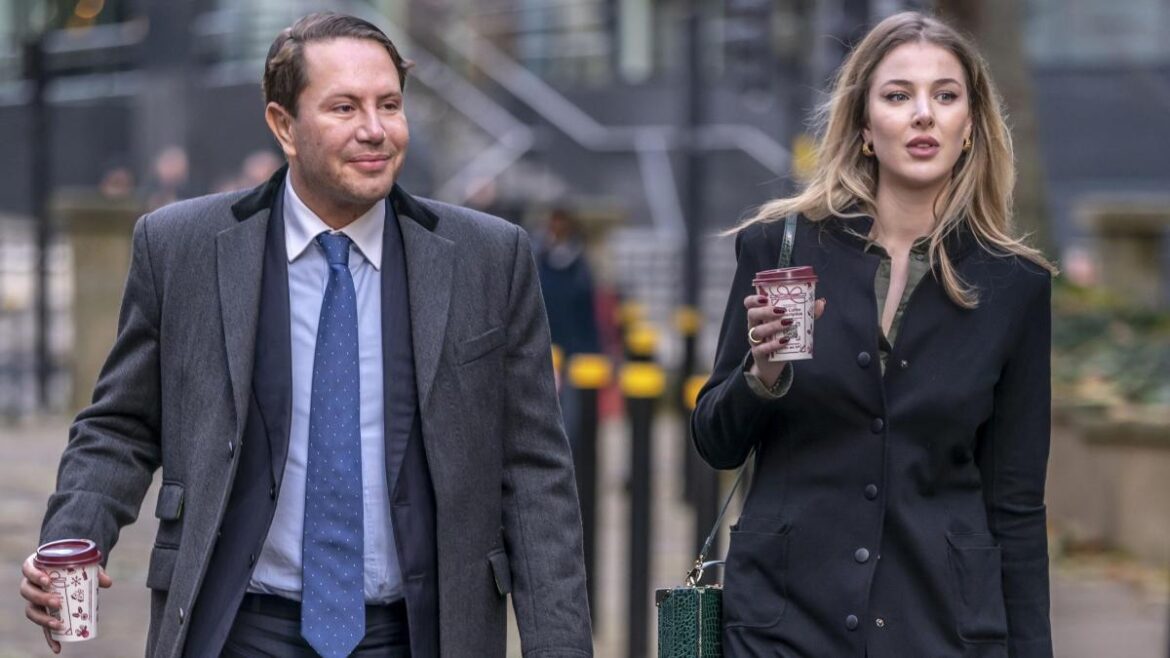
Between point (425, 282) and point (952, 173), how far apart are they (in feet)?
3.50

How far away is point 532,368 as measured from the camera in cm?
387

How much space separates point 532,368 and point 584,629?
0.51 m

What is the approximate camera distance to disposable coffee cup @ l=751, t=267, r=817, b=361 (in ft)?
11.2

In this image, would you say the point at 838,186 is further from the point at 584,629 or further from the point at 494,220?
the point at 584,629

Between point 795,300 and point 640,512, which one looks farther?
point 640,512

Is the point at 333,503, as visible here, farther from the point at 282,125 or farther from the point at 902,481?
the point at 902,481

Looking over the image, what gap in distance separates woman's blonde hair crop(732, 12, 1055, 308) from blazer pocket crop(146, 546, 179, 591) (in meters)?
1.27

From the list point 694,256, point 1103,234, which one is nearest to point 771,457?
point 1103,234

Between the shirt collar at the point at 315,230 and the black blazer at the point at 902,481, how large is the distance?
72 cm

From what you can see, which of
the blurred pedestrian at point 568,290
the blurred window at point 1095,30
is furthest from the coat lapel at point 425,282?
the blurred window at point 1095,30

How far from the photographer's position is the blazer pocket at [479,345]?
12.3ft

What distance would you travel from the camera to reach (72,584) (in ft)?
11.4

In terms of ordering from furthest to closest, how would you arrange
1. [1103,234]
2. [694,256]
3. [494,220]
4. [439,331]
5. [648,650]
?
[694,256], [1103,234], [648,650], [494,220], [439,331]

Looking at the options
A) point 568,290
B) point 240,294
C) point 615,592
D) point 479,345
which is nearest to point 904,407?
point 479,345
